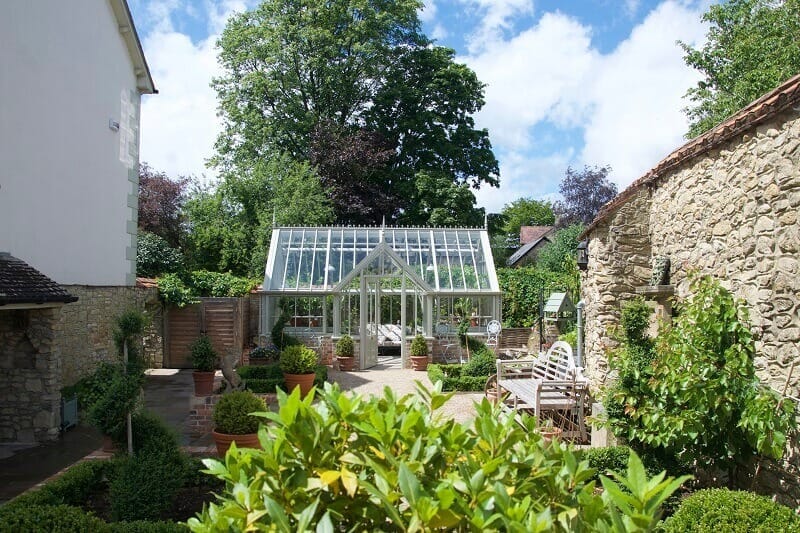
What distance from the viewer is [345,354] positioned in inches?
603

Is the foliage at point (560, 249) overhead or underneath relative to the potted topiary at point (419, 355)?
overhead

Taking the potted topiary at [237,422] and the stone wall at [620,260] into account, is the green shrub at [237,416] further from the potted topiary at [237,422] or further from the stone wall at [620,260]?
the stone wall at [620,260]

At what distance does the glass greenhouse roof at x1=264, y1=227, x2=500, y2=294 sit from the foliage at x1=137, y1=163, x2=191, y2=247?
26.3ft

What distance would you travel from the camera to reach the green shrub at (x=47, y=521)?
3.74 metres

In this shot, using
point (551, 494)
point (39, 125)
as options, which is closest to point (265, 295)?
point (39, 125)

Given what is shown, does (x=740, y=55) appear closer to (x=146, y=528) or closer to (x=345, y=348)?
(x=345, y=348)

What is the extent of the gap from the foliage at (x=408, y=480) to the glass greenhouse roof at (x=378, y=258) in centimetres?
1352

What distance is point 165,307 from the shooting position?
15.7 metres

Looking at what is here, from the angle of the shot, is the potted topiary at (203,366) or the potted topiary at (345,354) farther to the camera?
the potted topiary at (345,354)

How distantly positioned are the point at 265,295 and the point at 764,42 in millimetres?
13662

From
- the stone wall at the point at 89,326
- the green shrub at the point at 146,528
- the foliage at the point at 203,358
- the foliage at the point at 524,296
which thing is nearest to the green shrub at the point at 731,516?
the green shrub at the point at 146,528

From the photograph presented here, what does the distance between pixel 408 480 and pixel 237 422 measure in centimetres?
524

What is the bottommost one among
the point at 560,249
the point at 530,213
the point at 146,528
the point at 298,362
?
the point at 146,528

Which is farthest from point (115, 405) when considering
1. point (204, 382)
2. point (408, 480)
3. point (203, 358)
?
point (204, 382)
